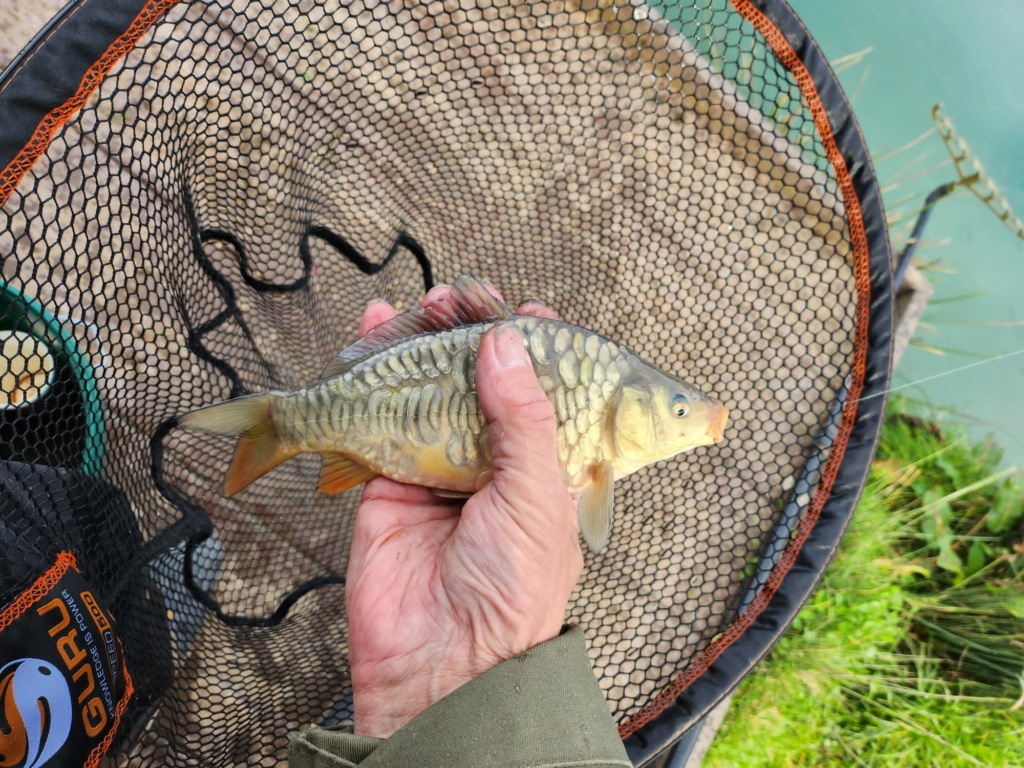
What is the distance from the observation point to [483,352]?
1032 millimetres

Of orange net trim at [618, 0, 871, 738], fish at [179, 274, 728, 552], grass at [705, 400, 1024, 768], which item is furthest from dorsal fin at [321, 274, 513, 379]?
grass at [705, 400, 1024, 768]

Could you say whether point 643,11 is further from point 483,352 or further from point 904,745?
point 904,745

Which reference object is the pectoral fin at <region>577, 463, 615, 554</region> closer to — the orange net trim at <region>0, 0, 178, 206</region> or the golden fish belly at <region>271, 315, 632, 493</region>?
the golden fish belly at <region>271, 315, 632, 493</region>

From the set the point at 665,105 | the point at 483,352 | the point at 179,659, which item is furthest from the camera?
the point at 665,105

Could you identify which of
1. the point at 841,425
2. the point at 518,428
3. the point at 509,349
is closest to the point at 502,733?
the point at 518,428

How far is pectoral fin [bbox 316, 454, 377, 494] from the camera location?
1.22 m

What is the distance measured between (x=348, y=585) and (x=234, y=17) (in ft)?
3.49

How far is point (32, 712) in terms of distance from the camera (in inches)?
36.6

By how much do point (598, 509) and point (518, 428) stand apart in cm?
25

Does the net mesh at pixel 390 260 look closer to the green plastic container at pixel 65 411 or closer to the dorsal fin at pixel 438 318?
the green plastic container at pixel 65 411

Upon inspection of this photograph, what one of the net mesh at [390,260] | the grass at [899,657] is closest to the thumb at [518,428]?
the net mesh at [390,260]

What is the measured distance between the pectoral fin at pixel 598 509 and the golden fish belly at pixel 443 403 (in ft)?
0.09

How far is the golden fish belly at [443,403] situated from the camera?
1093mm

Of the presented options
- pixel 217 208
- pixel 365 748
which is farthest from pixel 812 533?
pixel 217 208
